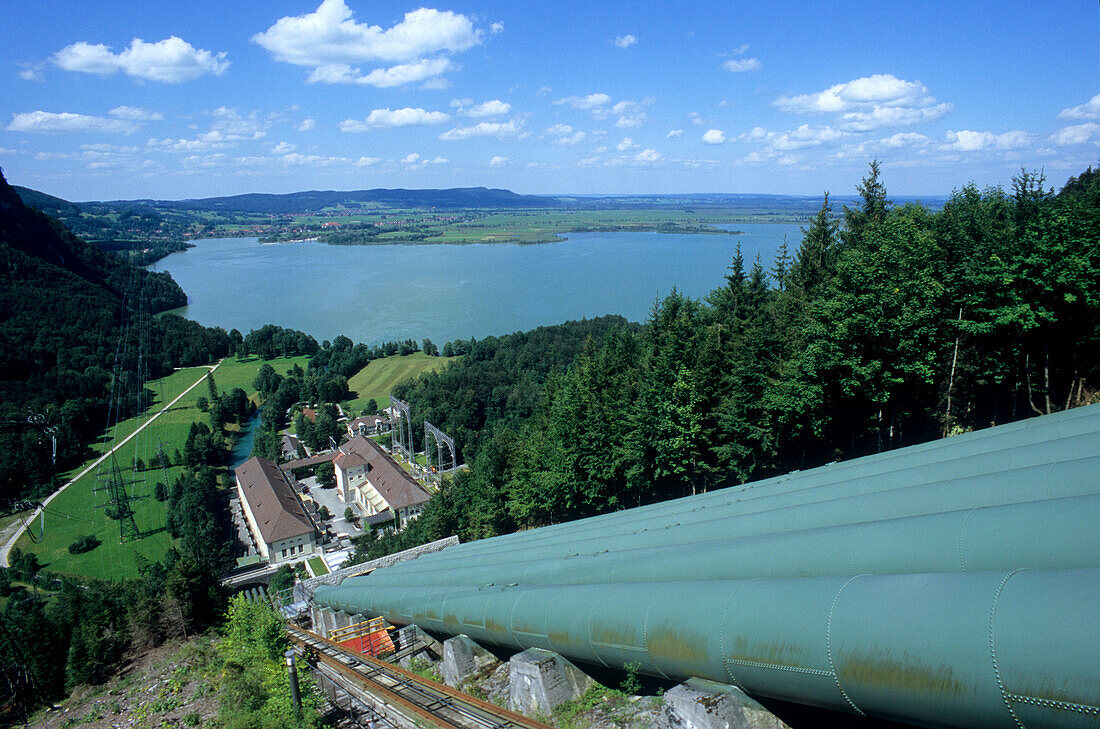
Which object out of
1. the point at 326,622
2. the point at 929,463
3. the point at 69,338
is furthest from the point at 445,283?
the point at 929,463

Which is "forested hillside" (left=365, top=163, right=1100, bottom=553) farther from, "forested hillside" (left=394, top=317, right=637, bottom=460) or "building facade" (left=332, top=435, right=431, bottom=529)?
"forested hillside" (left=394, top=317, right=637, bottom=460)

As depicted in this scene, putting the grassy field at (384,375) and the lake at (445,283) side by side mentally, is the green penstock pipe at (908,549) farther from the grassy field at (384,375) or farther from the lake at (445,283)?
the grassy field at (384,375)

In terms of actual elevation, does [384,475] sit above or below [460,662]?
below

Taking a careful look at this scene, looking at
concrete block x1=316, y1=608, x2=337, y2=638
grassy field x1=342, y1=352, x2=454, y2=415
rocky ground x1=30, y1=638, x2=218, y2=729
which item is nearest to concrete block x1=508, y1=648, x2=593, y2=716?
rocky ground x1=30, y1=638, x2=218, y2=729

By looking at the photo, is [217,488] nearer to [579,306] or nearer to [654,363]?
[654,363]

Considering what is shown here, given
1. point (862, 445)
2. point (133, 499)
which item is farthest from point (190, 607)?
point (133, 499)

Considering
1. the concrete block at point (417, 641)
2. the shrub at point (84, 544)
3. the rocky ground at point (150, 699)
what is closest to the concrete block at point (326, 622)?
the rocky ground at point (150, 699)

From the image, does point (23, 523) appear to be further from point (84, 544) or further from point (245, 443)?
point (245, 443)
